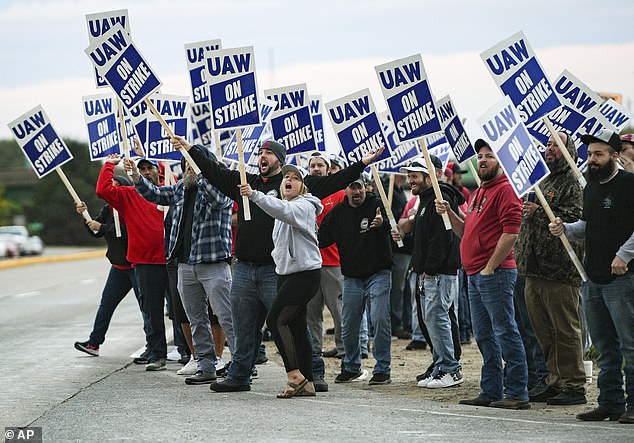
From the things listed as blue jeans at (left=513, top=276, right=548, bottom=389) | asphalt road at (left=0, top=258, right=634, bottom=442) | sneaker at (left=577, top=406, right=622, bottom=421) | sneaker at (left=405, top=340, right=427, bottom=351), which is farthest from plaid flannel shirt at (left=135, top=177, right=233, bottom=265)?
sneaker at (left=405, top=340, right=427, bottom=351)

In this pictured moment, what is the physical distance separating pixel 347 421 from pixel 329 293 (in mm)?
4622

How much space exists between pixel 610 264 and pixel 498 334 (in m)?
1.46

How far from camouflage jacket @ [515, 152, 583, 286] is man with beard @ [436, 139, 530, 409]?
0.21 metres

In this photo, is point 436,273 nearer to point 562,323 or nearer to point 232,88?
point 562,323

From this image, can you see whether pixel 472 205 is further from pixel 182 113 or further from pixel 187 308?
pixel 182 113

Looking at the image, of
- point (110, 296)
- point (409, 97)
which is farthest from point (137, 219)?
point (409, 97)

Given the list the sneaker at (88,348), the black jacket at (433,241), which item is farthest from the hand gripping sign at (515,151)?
the sneaker at (88,348)

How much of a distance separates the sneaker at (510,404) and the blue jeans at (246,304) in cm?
227

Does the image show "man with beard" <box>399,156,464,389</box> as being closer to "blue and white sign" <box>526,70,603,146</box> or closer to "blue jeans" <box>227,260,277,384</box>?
"blue and white sign" <box>526,70,603,146</box>

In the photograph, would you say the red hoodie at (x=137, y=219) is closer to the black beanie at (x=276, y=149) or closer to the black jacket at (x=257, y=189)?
the black jacket at (x=257, y=189)

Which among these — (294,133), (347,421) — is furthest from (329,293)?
(347,421)

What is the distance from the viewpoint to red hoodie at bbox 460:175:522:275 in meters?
9.85

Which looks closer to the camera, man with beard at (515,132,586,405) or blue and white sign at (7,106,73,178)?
man with beard at (515,132,586,405)

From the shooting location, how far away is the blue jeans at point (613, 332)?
28.8 ft
